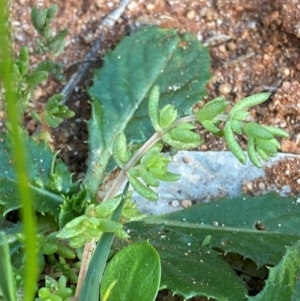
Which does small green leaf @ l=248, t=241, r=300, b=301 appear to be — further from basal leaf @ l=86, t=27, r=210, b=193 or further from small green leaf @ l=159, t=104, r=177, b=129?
basal leaf @ l=86, t=27, r=210, b=193

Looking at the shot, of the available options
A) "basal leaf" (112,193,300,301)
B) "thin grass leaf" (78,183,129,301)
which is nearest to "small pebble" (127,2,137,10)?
"basal leaf" (112,193,300,301)

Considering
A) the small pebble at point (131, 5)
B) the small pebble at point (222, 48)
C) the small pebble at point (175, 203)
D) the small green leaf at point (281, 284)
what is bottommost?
the small pebble at point (175, 203)

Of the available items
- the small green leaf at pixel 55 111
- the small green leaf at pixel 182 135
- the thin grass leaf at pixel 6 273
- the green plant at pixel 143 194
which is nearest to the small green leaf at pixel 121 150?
the green plant at pixel 143 194

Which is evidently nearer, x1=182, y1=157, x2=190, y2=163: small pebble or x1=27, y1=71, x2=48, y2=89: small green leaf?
x1=27, y1=71, x2=48, y2=89: small green leaf

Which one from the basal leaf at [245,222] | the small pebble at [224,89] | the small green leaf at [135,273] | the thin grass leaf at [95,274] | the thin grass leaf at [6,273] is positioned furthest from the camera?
the small pebble at [224,89]

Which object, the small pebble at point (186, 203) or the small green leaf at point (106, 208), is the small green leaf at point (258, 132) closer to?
the small green leaf at point (106, 208)

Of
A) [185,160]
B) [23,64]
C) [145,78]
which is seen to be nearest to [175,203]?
[185,160]

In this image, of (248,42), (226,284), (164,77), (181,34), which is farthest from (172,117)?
(248,42)

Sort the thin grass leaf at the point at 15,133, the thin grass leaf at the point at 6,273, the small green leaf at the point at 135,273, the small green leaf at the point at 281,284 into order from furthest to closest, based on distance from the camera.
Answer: the small green leaf at the point at 281,284 → the small green leaf at the point at 135,273 → the thin grass leaf at the point at 6,273 → the thin grass leaf at the point at 15,133

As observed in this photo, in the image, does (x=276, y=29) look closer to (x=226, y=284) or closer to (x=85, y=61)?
(x=85, y=61)
